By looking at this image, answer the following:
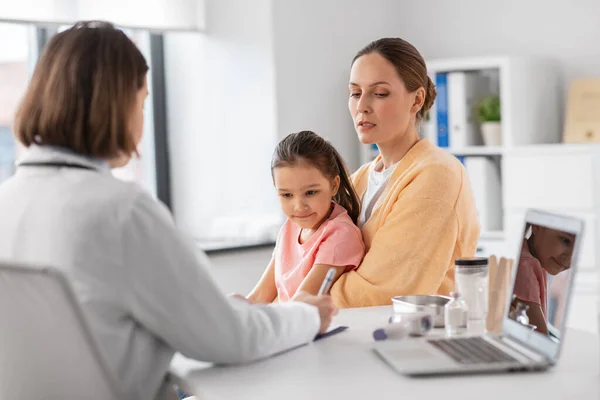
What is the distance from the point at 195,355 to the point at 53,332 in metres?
0.24

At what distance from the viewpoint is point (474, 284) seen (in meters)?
1.94

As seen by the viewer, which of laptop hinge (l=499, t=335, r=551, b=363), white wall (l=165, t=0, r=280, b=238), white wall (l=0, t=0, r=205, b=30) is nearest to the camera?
laptop hinge (l=499, t=335, r=551, b=363)

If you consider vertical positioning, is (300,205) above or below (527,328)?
above

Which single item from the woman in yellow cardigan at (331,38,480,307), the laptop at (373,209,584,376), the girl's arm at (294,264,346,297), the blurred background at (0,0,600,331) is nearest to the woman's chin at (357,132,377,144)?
the woman in yellow cardigan at (331,38,480,307)

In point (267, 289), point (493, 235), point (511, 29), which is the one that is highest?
point (511, 29)

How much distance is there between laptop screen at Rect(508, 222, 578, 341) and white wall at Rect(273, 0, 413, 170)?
2.78 metres

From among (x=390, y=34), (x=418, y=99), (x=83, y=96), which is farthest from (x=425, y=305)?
(x=390, y=34)

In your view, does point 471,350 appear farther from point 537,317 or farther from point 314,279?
point 314,279

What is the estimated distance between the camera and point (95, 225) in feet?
4.65

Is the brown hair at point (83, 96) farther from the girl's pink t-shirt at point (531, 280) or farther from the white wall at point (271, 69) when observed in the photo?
the white wall at point (271, 69)

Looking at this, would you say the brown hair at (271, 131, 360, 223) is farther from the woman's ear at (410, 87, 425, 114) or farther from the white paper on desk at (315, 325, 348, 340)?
the white paper on desk at (315, 325, 348, 340)

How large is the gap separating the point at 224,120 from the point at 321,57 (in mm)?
580

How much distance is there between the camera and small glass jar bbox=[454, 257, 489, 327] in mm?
1926

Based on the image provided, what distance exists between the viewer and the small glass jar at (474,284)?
6.32 feet
